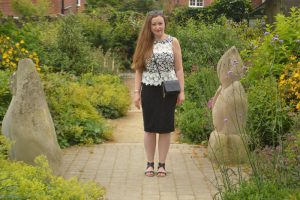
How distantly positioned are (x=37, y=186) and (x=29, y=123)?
1.61m

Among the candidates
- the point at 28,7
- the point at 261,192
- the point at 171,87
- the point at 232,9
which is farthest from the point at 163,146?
the point at 28,7

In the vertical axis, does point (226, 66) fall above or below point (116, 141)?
above

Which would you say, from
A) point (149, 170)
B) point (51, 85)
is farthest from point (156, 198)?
point (51, 85)

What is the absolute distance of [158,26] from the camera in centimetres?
726

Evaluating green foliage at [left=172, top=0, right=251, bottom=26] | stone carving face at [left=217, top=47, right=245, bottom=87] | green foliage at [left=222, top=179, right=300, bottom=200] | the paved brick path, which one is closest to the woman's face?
stone carving face at [left=217, top=47, right=245, bottom=87]

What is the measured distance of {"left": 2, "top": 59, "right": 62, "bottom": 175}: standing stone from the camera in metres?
6.68

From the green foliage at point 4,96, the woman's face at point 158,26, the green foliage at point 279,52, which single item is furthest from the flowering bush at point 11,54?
the woman's face at point 158,26

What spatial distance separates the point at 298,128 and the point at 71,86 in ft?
16.9

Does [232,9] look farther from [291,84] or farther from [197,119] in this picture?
[291,84]

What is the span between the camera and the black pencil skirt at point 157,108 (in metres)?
7.36

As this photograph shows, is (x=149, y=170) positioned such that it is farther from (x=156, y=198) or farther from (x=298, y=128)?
(x=298, y=128)

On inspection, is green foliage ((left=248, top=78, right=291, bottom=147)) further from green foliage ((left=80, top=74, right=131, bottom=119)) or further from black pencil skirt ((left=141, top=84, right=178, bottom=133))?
green foliage ((left=80, top=74, right=131, bottom=119))

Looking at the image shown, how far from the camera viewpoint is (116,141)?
10266 mm

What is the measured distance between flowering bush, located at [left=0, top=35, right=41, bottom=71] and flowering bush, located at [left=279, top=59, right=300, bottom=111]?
552cm
